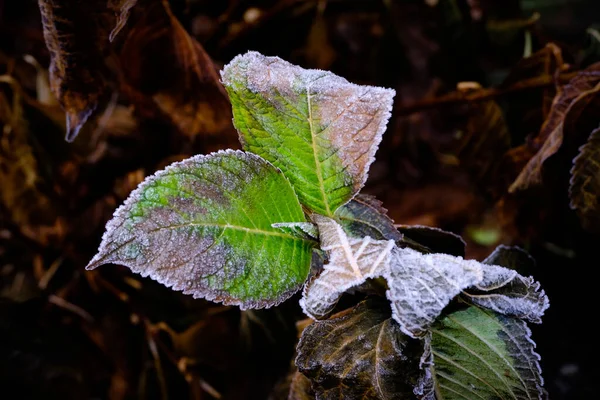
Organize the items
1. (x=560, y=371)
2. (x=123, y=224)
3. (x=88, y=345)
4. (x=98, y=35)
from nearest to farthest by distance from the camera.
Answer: (x=123, y=224)
(x=98, y=35)
(x=560, y=371)
(x=88, y=345)

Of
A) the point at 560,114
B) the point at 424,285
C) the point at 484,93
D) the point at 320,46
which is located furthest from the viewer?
the point at 320,46

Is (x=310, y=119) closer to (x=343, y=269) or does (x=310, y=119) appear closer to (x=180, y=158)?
(x=343, y=269)

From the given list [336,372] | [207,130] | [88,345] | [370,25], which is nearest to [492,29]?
[370,25]

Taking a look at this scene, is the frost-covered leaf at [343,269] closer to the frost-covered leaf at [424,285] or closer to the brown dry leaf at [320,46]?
the frost-covered leaf at [424,285]

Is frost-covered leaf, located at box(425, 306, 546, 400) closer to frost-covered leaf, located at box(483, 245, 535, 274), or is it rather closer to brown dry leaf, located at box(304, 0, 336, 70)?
frost-covered leaf, located at box(483, 245, 535, 274)

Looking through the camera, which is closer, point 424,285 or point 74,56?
point 424,285

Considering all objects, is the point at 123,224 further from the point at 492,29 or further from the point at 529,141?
the point at 492,29

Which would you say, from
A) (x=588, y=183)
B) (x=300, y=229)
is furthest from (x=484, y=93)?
(x=300, y=229)
